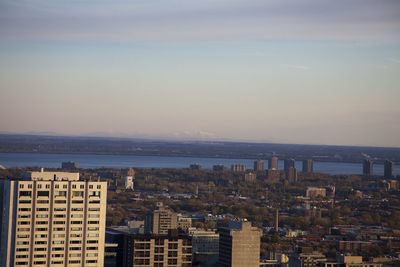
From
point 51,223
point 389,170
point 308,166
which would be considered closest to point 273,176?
point 389,170

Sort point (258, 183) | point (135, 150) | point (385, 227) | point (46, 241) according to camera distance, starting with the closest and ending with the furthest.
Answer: point (46, 241), point (385, 227), point (258, 183), point (135, 150)

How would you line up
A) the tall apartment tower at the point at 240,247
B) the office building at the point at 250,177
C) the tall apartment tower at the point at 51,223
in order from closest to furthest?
the tall apartment tower at the point at 51,223 → the tall apartment tower at the point at 240,247 → the office building at the point at 250,177

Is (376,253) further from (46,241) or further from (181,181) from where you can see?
(181,181)

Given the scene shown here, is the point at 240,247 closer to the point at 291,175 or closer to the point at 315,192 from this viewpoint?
the point at 315,192

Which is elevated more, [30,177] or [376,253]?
[30,177]

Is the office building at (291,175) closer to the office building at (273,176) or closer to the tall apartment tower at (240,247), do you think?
the office building at (273,176)

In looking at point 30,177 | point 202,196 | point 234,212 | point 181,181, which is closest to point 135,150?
point 181,181

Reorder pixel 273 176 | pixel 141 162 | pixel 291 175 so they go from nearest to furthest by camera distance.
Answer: pixel 291 175
pixel 273 176
pixel 141 162

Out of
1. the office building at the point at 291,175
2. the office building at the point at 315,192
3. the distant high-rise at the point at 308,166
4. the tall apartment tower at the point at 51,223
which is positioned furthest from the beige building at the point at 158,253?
the distant high-rise at the point at 308,166
